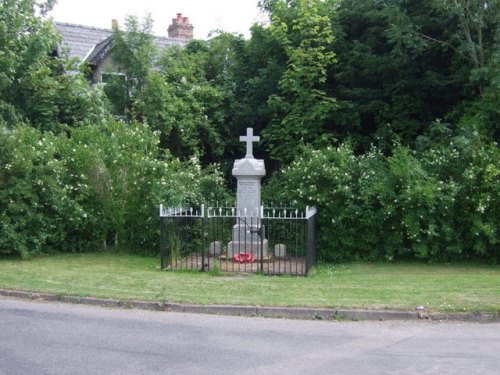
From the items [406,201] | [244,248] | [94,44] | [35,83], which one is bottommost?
[244,248]

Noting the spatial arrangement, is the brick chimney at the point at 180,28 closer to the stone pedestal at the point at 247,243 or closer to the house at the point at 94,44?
the house at the point at 94,44

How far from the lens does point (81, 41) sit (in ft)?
84.6

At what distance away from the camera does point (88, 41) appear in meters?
26.0

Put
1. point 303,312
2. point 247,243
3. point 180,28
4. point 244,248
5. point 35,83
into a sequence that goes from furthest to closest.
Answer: point 180,28
point 35,83
point 247,243
point 244,248
point 303,312

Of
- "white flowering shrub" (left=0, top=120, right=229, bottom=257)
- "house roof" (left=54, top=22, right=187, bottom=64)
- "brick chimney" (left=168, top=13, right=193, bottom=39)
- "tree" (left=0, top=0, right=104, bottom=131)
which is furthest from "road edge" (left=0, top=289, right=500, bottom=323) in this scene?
"brick chimney" (left=168, top=13, right=193, bottom=39)

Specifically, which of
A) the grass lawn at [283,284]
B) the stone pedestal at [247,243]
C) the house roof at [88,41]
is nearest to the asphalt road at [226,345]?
the grass lawn at [283,284]

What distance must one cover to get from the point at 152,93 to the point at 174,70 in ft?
7.12

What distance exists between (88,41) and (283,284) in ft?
61.7

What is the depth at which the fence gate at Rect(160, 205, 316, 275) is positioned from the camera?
12695mm

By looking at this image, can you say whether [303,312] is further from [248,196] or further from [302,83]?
[302,83]

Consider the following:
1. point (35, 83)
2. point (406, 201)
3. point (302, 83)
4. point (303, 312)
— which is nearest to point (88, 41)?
point (35, 83)

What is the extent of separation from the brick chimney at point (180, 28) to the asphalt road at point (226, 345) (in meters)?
24.5

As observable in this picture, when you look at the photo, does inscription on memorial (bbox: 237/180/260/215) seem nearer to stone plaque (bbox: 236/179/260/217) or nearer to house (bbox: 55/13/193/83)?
stone plaque (bbox: 236/179/260/217)

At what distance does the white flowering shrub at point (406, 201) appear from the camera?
1352cm
